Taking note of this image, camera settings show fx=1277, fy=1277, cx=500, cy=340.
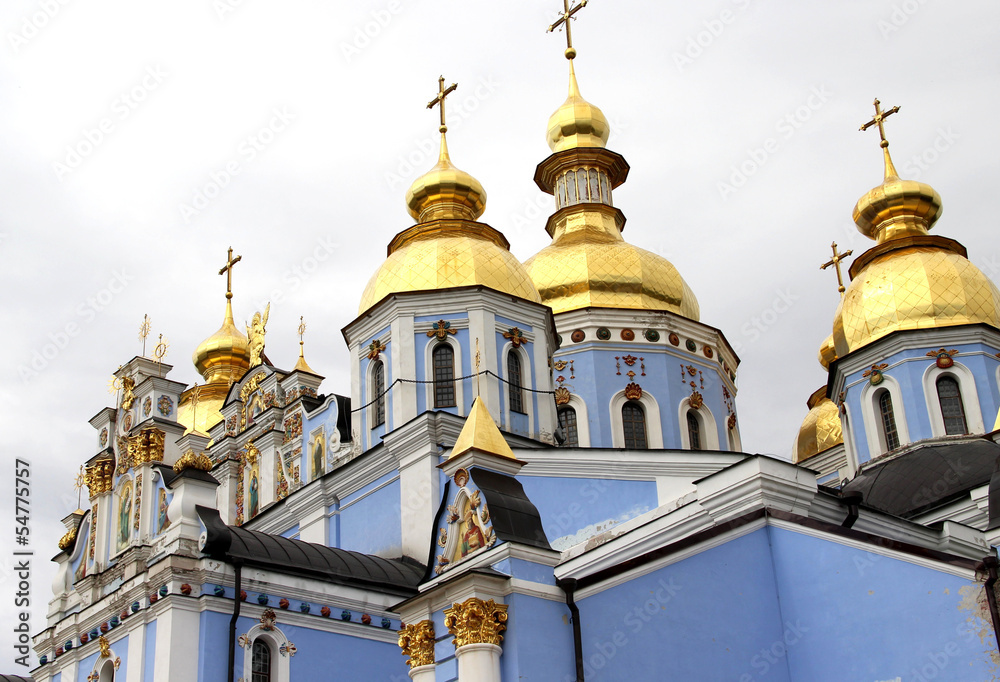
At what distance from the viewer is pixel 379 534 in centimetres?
1719

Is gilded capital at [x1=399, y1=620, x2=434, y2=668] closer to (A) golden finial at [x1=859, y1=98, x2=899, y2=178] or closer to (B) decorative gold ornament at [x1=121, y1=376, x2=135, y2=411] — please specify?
(B) decorative gold ornament at [x1=121, y1=376, x2=135, y2=411]

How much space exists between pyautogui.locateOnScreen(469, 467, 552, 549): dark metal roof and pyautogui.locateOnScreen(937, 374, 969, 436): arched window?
1101 cm

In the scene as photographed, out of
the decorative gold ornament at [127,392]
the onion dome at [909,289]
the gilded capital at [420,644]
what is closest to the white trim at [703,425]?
the onion dome at [909,289]

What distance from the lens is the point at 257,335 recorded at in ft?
74.0

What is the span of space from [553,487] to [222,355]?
46.0 feet

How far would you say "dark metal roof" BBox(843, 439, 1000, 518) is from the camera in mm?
17281

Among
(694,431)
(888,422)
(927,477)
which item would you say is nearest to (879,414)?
(888,422)

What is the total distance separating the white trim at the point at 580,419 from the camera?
860 inches

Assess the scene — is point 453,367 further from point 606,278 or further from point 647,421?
point 606,278

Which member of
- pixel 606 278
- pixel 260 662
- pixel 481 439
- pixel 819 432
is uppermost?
pixel 606 278

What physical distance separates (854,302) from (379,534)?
918 cm

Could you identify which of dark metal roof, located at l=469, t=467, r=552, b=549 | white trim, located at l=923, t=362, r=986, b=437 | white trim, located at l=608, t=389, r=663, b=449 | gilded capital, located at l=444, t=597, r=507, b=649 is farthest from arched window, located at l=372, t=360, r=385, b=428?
white trim, located at l=923, t=362, r=986, b=437

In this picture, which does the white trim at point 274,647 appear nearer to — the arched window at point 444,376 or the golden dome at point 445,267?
the arched window at point 444,376

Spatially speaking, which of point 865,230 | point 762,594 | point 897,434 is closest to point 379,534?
point 762,594
